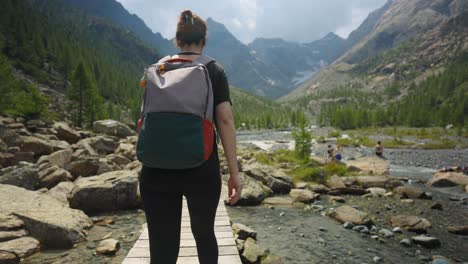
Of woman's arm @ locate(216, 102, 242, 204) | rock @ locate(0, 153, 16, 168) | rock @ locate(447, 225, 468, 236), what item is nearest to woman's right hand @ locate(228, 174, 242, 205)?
woman's arm @ locate(216, 102, 242, 204)

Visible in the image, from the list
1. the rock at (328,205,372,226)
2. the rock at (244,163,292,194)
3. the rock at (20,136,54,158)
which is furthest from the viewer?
the rock at (20,136,54,158)

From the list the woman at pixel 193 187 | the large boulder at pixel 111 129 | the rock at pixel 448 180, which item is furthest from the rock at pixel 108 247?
the large boulder at pixel 111 129

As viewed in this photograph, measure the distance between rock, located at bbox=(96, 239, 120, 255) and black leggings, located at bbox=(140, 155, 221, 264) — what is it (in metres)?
5.25

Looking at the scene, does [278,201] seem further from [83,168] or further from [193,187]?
[193,187]

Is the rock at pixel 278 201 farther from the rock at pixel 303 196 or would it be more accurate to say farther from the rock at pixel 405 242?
the rock at pixel 405 242

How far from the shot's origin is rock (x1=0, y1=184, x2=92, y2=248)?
22.5 feet

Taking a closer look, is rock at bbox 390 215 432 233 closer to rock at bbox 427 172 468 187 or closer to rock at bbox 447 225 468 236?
rock at bbox 447 225 468 236

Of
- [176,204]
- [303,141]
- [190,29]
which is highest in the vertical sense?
[190,29]

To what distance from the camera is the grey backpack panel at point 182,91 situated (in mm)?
2227

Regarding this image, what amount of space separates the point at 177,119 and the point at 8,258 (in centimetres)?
631

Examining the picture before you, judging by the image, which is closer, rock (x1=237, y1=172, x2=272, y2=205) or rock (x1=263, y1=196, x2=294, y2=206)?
rock (x1=237, y1=172, x2=272, y2=205)

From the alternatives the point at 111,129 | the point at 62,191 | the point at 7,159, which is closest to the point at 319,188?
the point at 62,191

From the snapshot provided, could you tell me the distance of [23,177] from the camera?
10602 mm

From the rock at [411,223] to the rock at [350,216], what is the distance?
41.8 inches
